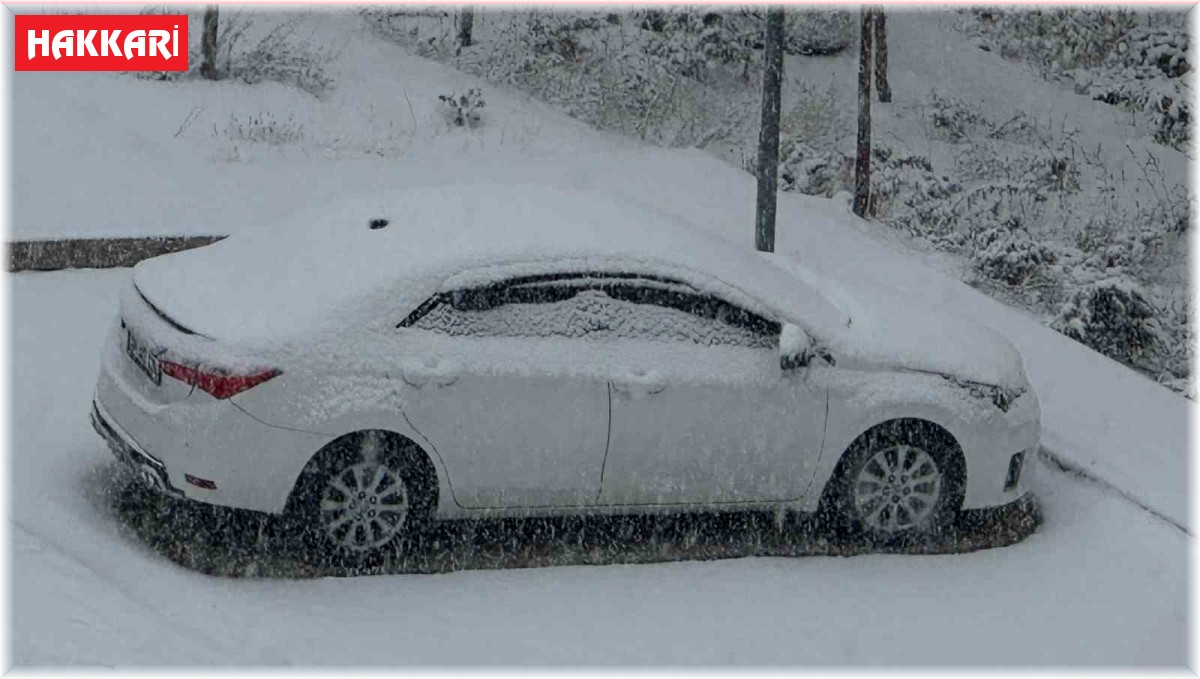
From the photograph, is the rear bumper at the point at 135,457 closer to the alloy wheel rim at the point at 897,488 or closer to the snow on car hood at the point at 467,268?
the snow on car hood at the point at 467,268

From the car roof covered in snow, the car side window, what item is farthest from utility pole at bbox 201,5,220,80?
the car side window

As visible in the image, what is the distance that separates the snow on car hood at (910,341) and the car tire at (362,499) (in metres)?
1.89

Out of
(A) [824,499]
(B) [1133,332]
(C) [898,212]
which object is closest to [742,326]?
(A) [824,499]

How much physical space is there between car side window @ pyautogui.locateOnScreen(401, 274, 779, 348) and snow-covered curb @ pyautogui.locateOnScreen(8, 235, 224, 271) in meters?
4.48

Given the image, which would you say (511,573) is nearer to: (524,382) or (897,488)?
(524,382)

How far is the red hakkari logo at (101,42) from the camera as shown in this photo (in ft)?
47.3

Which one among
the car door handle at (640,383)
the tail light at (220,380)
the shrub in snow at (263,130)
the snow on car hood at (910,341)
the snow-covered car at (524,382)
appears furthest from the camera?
the shrub in snow at (263,130)

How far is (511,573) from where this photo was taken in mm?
6484

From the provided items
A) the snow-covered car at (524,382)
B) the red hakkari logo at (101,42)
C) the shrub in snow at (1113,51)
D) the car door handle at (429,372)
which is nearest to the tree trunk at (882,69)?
the shrub in snow at (1113,51)

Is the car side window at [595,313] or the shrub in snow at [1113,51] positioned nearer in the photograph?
the car side window at [595,313]

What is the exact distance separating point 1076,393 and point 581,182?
498 centimetres

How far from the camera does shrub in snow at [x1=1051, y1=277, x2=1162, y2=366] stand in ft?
37.9

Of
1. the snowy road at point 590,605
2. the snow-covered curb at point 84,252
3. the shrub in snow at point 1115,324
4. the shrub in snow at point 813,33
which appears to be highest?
the shrub in snow at point 813,33

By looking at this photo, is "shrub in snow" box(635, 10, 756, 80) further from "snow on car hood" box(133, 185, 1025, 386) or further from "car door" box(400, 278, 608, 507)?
"car door" box(400, 278, 608, 507)
